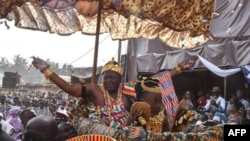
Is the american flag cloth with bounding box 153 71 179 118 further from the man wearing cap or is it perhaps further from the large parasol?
the large parasol

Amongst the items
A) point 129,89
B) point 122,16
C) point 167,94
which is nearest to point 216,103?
point 122,16

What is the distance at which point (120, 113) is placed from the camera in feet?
14.5

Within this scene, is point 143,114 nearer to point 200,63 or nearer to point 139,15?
point 139,15

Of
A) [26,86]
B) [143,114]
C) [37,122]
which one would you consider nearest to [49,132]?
[37,122]

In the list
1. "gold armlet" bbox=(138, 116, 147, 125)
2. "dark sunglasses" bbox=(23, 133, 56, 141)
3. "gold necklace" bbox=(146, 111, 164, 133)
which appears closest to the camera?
"dark sunglasses" bbox=(23, 133, 56, 141)

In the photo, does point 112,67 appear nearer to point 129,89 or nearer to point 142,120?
point 129,89

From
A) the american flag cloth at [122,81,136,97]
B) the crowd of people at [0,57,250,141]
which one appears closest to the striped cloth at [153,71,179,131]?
the crowd of people at [0,57,250,141]

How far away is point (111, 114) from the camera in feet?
14.4

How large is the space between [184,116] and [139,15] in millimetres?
1161

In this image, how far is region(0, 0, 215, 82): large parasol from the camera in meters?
4.36

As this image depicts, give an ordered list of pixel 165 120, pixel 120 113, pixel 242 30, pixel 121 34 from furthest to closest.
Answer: pixel 242 30 → pixel 121 34 → pixel 120 113 → pixel 165 120

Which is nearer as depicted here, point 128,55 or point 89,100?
point 89,100

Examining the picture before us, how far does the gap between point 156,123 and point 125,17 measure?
1.28m

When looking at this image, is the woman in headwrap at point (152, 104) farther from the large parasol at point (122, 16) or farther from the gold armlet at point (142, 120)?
the large parasol at point (122, 16)
